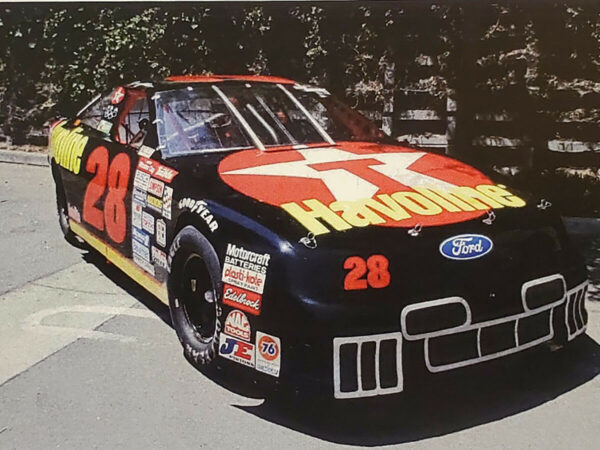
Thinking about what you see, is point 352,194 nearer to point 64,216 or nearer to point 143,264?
point 143,264

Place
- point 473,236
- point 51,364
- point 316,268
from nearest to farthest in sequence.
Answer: point 316,268, point 473,236, point 51,364

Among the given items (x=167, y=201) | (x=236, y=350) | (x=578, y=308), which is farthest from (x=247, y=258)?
(x=578, y=308)

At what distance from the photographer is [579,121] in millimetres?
8484

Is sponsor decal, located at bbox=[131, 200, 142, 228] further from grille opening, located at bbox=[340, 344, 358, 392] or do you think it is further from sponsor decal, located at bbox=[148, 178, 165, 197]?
grille opening, located at bbox=[340, 344, 358, 392]

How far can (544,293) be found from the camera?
12.4ft

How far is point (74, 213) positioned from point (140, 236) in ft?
4.58

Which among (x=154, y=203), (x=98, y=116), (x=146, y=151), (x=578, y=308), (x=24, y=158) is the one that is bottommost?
(x=24, y=158)

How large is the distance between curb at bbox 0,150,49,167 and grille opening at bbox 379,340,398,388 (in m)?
8.50

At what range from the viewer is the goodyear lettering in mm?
3613

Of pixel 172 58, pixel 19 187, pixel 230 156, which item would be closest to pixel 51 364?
pixel 230 156

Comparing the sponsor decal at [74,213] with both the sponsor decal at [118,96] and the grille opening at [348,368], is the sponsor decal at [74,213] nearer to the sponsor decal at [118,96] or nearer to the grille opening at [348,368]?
the sponsor decal at [118,96]

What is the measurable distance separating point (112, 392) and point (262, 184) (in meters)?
1.29

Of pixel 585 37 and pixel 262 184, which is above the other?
pixel 585 37

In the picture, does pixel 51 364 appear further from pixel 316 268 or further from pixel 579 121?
pixel 579 121
